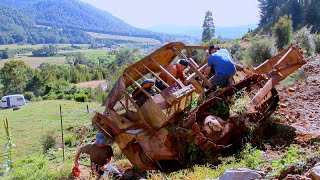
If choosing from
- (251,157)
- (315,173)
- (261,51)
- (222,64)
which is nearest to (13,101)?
(261,51)

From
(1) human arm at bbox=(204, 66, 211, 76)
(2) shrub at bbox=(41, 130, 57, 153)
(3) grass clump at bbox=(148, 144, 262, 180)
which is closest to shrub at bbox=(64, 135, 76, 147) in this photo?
(2) shrub at bbox=(41, 130, 57, 153)

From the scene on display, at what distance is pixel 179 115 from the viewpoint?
765cm

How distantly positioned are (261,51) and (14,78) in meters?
51.0

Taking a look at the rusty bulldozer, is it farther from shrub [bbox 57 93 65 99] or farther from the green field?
shrub [bbox 57 93 65 99]

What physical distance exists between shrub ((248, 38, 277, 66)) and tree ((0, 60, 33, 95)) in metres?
48.0

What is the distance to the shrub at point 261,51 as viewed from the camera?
23.5m

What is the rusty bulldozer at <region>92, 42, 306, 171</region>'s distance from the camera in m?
7.38

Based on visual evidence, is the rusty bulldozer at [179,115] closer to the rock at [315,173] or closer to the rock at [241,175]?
the rock at [241,175]

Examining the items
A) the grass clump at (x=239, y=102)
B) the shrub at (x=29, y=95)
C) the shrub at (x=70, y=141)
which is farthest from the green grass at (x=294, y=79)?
the shrub at (x=29, y=95)

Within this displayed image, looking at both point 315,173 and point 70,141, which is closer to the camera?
point 315,173

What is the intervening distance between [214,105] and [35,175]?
395 centimetres

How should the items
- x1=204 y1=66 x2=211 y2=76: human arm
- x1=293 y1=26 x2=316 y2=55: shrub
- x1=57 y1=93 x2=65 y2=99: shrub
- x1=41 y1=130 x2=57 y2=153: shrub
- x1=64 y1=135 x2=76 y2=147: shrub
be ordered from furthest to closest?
x1=57 y1=93 x2=65 y2=99: shrub, x1=293 y1=26 x2=316 y2=55: shrub, x1=41 y1=130 x2=57 y2=153: shrub, x1=64 y1=135 x2=76 y2=147: shrub, x1=204 y1=66 x2=211 y2=76: human arm

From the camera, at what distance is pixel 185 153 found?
7.46m

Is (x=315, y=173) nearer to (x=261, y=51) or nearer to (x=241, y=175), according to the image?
(x=241, y=175)
